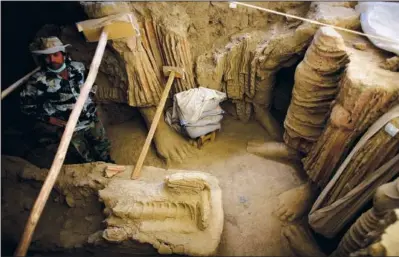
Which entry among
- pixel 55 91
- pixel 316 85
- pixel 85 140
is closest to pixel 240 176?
pixel 316 85

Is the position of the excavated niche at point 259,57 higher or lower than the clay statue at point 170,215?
higher

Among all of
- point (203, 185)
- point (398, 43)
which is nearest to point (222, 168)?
point (203, 185)

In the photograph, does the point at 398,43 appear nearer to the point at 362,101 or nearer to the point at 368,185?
the point at 362,101

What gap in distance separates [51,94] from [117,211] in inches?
65.3

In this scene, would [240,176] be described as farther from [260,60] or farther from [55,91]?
[55,91]

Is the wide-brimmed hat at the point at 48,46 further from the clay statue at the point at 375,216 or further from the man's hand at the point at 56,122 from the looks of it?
the clay statue at the point at 375,216

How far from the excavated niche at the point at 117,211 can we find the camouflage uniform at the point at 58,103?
48cm

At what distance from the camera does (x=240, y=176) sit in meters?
4.27

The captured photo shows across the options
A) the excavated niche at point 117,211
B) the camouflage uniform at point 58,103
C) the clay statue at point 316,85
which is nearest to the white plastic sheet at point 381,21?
the clay statue at point 316,85

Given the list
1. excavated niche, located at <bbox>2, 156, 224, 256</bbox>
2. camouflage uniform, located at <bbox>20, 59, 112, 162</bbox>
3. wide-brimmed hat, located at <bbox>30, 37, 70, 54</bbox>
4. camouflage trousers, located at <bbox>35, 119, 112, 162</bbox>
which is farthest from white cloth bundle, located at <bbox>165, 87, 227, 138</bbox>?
wide-brimmed hat, located at <bbox>30, 37, 70, 54</bbox>

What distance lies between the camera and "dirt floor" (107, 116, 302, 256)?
3490 mm

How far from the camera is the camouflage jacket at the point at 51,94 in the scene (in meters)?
3.48

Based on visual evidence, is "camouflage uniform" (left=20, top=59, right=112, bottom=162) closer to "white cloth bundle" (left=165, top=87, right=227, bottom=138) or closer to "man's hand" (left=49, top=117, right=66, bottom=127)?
"man's hand" (left=49, top=117, right=66, bottom=127)

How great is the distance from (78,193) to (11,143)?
5.68 feet
